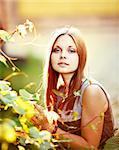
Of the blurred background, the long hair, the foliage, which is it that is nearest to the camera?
the foliage

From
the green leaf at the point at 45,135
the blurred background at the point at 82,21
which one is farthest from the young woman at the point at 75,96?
the blurred background at the point at 82,21

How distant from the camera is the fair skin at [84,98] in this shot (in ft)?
4.16

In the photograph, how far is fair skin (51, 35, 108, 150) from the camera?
127cm

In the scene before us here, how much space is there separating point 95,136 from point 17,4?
151 centimetres

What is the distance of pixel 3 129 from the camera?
3.15 feet

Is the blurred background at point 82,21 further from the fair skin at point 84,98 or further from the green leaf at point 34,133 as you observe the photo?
the green leaf at point 34,133

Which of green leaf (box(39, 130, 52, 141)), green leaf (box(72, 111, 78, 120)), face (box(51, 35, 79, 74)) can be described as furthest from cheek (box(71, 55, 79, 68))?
green leaf (box(39, 130, 52, 141))

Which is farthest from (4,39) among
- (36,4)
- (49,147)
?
(36,4)

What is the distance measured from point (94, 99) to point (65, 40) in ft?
0.58

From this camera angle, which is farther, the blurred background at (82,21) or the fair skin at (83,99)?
the blurred background at (82,21)

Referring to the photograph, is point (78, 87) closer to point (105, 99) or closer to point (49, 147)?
point (105, 99)

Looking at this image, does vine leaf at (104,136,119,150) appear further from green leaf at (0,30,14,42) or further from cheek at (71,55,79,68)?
green leaf at (0,30,14,42)

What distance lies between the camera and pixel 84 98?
1291mm

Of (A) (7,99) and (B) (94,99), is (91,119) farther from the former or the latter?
(A) (7,99)
